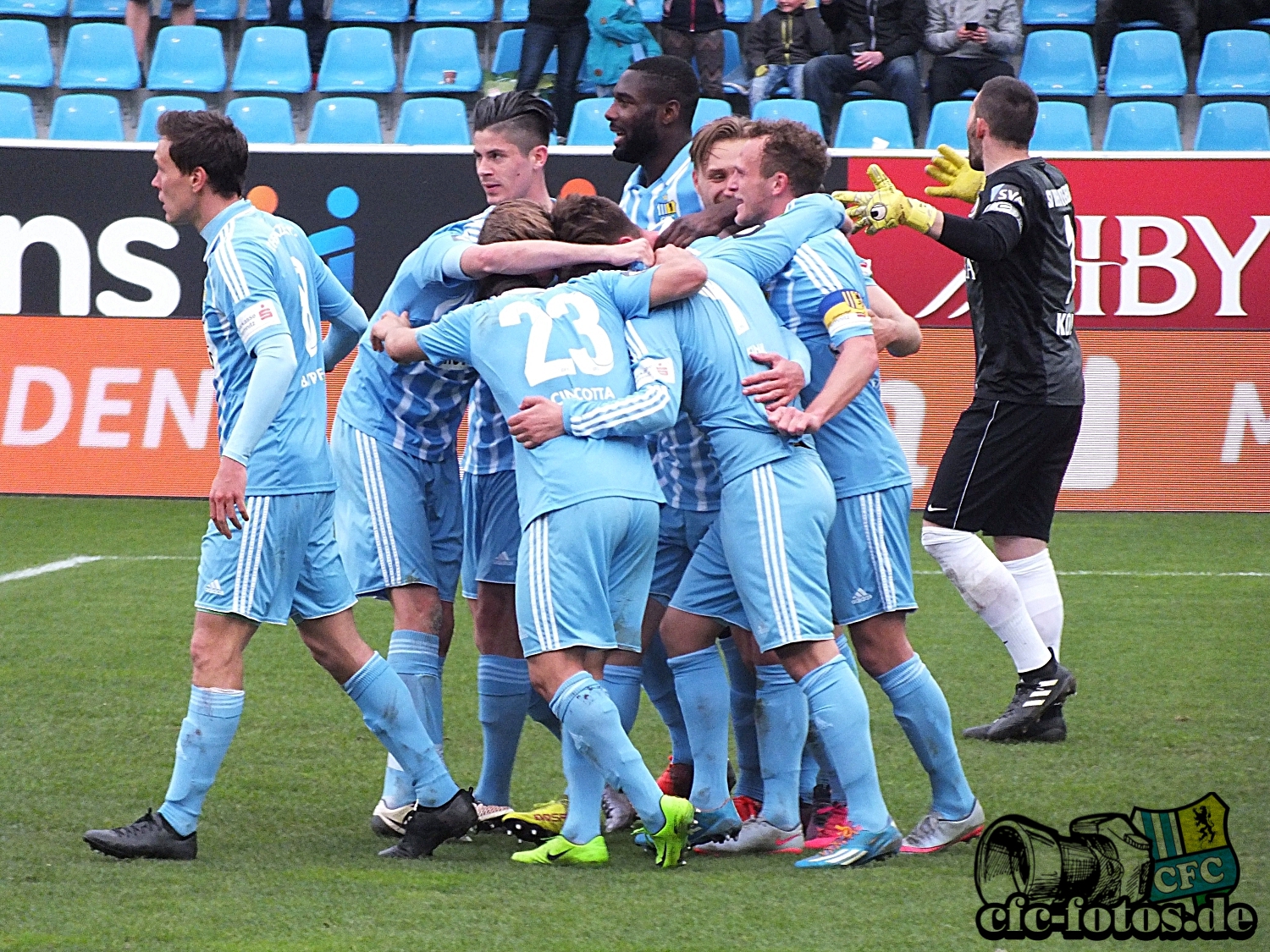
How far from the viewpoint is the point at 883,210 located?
4.61 m

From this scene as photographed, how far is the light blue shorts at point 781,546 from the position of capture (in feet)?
12.7

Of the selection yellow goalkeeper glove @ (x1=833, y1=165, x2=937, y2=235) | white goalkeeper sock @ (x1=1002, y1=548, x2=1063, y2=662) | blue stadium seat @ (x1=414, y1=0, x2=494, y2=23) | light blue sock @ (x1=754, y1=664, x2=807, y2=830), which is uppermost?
blue stadium seat @ (x1=414, y1=0, x2=494, y2=23)

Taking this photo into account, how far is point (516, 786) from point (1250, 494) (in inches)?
253

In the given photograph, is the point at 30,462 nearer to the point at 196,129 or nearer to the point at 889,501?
the point at 196,129

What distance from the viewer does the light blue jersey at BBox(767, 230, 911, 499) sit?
4156mm

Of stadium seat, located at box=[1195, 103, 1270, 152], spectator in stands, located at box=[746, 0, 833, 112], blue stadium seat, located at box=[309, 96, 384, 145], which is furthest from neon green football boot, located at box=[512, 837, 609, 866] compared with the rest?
stadium seat, located at box=[1195, 103, 1270, 152]

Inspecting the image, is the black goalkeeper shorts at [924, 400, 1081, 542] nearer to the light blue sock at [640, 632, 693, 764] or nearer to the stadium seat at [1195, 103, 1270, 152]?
the light blue sock at [640, 632, 693, 764]

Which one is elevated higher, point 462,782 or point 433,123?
point 433,123

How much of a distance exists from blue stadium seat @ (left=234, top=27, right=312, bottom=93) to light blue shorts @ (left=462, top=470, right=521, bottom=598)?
28.4 feet

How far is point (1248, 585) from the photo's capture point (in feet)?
26.1

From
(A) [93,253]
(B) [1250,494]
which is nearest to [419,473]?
(A) [93,253]

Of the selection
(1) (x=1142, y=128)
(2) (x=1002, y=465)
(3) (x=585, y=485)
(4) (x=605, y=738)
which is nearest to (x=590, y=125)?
(1) (x=1142, y=128)

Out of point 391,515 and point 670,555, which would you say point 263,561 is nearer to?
point 391,515

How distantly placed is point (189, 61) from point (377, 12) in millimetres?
1502
